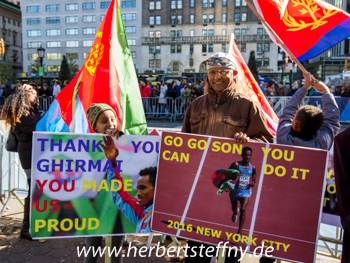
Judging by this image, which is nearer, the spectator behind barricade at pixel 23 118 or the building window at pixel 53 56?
the spectator behind barricade at pixel 23 118

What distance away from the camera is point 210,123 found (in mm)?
2828

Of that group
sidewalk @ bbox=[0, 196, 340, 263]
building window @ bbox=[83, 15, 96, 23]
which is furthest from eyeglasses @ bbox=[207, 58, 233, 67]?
building window @ bbox=[83, 15, 96, 23]

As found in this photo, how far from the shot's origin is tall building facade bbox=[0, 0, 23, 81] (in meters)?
84.6

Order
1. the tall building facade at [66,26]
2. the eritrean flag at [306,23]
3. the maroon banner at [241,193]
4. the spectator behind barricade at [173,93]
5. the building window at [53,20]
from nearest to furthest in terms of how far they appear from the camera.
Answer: the maroon banner at [241,193] < the eritrean flag at [306,23] < the spectator behind barricade at [173,93] < the tall building facade at [66,26] < the building window at [53,20]

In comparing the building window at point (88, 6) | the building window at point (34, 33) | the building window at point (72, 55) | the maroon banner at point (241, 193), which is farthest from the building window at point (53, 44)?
the maroon banner at point (241, 193)

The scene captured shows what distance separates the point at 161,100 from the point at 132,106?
11.8 meters

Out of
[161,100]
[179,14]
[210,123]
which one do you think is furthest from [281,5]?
[179,14]

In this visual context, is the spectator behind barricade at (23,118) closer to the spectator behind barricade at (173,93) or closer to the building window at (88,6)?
the spectator behind barricade at (173,93)

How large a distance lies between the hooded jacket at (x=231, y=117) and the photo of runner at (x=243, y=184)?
0.37m

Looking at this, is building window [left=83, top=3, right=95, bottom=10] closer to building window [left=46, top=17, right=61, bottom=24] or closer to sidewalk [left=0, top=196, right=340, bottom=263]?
building window [left=46, top=17, right=61, bottom=24]

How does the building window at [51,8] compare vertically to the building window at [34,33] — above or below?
above

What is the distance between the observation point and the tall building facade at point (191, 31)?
232 ft

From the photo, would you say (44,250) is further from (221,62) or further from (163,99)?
(163,99)

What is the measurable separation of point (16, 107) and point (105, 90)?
3.49ft
